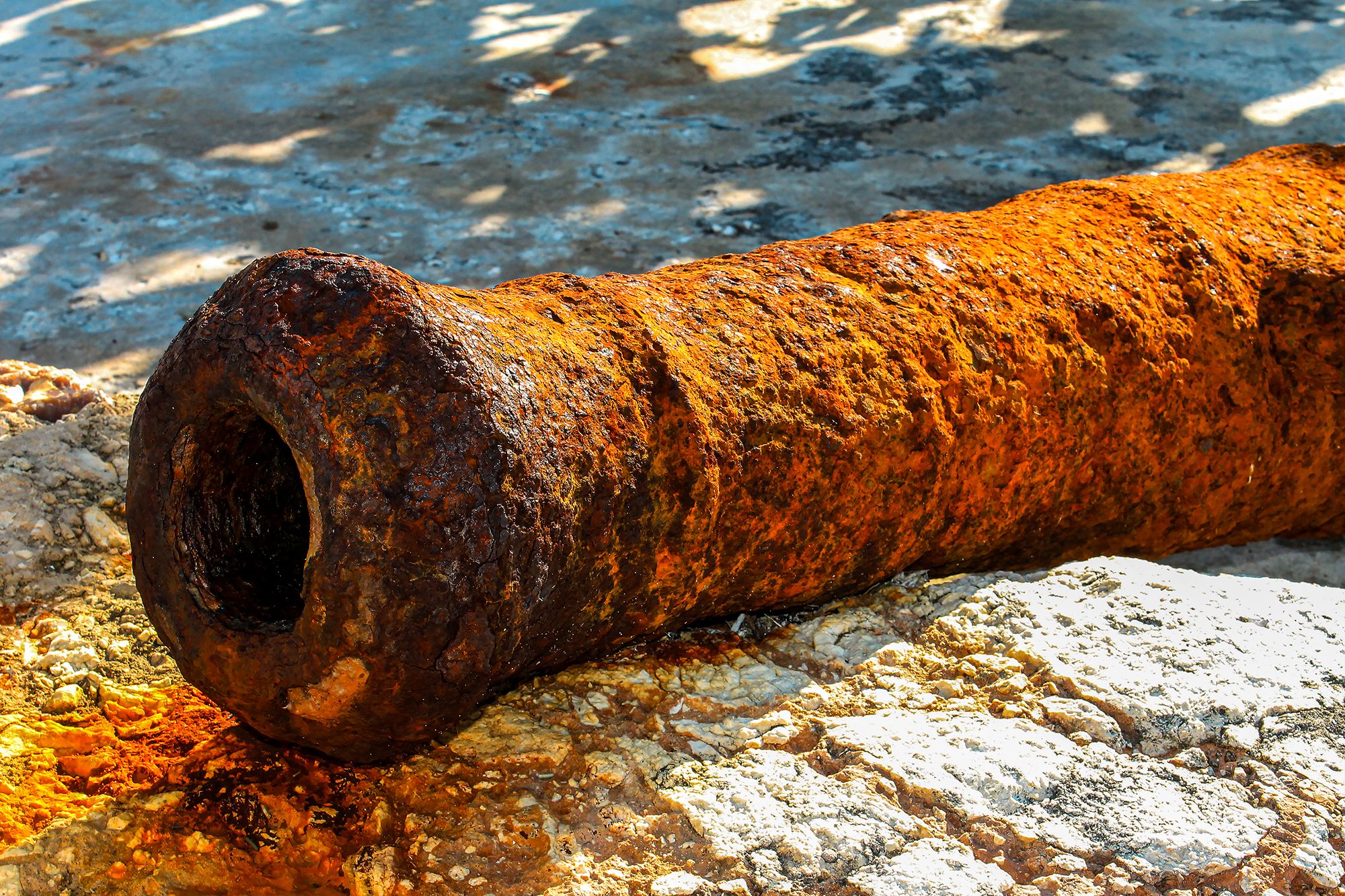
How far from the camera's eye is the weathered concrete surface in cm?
475

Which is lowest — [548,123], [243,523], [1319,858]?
[1319,858]

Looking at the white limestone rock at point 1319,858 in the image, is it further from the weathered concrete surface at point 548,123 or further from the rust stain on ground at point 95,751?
the weathered concrete surface at point 548,123

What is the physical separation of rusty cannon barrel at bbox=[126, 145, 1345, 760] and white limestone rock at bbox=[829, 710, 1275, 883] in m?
0.38

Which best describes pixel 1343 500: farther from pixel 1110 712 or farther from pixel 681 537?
pixel 681 537

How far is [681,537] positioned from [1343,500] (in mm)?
1800

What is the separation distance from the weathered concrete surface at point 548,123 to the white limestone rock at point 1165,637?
109 inches

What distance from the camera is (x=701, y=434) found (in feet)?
5.94

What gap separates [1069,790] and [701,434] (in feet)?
2.55

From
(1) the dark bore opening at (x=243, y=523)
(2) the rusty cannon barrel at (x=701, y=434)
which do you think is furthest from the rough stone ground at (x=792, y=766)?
(1) the dark bore opening at (x=243, y=523)

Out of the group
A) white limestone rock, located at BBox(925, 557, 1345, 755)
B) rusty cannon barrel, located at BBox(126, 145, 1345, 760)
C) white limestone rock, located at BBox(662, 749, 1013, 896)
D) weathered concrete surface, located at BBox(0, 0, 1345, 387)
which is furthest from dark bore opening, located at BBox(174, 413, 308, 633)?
weathered concrete surface, located at BBox(0, 0, 1345, 387)

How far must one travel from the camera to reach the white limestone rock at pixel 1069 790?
5.33ft

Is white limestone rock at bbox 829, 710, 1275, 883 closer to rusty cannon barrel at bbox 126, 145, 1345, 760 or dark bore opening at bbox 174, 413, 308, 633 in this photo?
rusty cannon barrel at bbox 126, 145, 1345, 760

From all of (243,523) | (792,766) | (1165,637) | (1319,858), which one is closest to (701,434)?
(792,766)

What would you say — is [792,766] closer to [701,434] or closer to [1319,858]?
[701,434]
